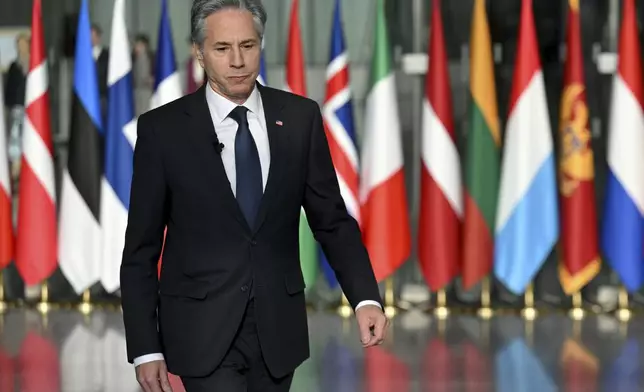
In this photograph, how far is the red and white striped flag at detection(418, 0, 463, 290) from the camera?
8344 millimetres

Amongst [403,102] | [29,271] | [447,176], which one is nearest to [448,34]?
[403,102]

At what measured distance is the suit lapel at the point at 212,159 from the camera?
2.37 metres

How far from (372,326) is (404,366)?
14.3 ft

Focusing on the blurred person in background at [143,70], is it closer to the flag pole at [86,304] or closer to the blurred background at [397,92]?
the blurred background at [397,92]

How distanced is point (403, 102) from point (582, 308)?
2036mm

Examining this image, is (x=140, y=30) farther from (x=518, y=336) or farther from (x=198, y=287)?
(x=198, y=287)

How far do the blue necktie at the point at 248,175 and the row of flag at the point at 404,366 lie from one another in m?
3.52

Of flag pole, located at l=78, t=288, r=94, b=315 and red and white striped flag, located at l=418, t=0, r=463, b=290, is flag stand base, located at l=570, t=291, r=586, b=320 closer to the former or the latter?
red and white striped flag, located at l=418, t=0, r=463, b=290

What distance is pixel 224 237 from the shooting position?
7.88 feet

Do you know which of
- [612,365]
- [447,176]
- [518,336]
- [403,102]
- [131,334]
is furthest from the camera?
[403,102]

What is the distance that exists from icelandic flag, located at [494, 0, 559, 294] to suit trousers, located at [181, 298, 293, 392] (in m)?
6.02

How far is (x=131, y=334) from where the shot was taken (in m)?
2.39

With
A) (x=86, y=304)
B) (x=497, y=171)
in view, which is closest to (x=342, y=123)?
(x=497, y=171)

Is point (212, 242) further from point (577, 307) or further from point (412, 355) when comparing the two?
point (577, 307)
